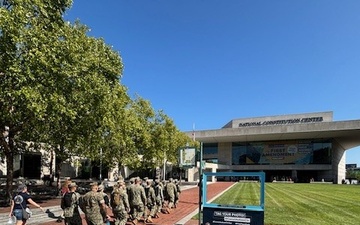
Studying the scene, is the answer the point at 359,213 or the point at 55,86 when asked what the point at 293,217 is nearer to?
the point at 359,213

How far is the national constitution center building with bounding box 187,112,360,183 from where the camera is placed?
75312 millimetres

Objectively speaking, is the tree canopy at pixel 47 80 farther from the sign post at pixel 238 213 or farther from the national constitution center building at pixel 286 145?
the national constitution center building at pixel 286 145

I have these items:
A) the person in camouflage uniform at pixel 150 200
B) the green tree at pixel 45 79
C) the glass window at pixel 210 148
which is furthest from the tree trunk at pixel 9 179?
the glass window at pixel 210 148

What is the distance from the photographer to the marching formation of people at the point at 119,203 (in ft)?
29.0

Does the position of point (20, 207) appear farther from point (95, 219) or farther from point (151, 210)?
point (151, 210)

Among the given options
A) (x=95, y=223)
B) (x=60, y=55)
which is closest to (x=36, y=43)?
(x=60, y=55)

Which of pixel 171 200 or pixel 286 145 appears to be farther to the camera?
pixel 286 145

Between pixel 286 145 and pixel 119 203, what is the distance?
257ft

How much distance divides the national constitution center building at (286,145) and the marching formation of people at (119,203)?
5832cm

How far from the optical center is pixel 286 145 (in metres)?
84.1

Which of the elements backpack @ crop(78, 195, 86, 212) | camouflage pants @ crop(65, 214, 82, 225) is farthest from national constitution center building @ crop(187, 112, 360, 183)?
backpack @ crop(78, 195, 86, 212)

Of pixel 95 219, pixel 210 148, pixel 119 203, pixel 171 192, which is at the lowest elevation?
pixel 171 192

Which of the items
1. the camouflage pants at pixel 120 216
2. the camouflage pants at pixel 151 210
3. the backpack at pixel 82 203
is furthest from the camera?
the camouflage pants at pixel 151 210

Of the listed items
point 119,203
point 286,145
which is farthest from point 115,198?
point 286,145
